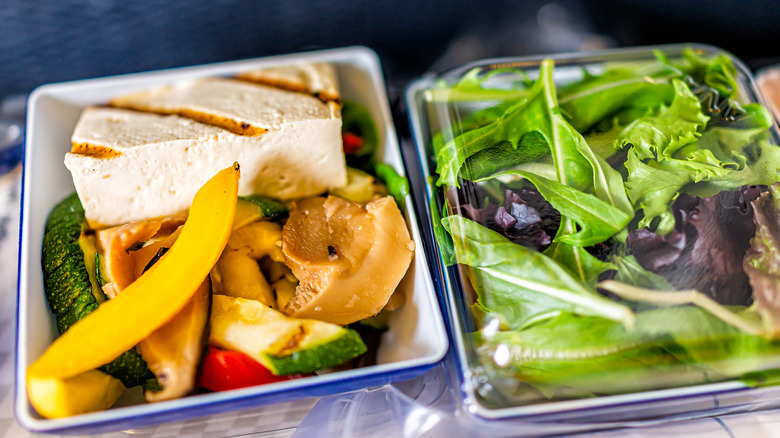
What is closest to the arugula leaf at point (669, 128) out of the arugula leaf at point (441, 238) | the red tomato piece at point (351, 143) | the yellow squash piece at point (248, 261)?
the arugula leaf at point (441, 238)

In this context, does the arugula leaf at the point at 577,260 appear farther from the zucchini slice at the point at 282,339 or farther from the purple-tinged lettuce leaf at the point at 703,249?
the zucchini slice at the point at 282,339

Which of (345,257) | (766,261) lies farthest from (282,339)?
(766,261)

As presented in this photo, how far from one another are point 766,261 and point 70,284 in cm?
112

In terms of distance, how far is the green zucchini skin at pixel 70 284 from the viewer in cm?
87

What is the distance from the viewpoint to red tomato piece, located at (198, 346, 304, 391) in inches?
34.7

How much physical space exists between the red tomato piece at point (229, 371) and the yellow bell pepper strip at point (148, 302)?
0.33 feet

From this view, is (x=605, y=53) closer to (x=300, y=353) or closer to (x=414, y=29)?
(x=414, y=29)

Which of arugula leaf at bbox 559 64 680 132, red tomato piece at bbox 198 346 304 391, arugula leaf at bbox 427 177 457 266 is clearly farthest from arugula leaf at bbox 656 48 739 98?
red tomato piece at bbox 198 346 304 391

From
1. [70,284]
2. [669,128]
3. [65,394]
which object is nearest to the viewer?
[65,394]

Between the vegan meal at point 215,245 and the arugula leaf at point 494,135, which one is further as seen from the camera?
the arugula leaf at point 494,135

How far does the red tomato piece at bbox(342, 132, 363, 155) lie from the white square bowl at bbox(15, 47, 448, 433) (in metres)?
0.06

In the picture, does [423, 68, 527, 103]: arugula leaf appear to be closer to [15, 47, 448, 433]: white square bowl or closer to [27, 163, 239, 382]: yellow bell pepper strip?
[15, 47, 448, 433]: white square bowl

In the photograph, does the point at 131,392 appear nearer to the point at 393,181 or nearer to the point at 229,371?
the point at 229,371

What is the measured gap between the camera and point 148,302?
85cm
